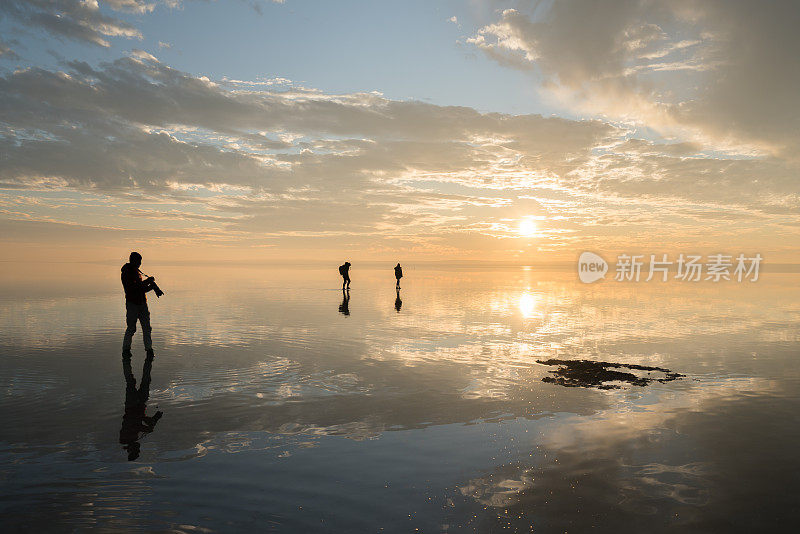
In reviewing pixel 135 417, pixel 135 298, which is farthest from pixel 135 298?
pixel 135 417

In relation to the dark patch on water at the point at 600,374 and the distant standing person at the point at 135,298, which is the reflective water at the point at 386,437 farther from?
the distant standing person at the point at 135,298

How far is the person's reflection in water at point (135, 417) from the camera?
7637 mm

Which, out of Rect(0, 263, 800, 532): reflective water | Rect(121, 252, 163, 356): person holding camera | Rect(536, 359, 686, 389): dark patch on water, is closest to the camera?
Rect(0, 263, 800, 532): reflective water

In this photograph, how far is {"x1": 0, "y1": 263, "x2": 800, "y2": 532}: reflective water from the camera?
5.71 m

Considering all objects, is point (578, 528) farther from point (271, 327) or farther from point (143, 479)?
point (271, 327)

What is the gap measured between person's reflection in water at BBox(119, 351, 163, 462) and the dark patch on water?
8806mm

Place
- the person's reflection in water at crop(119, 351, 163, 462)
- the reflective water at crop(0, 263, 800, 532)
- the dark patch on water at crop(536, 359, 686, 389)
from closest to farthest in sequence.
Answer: the reflective water at crop(0, 263, 800, 532) < the person's reflection in water at crop(119, 351, 163, 462) < the dark patch on water at crop(536, 359, 686, 389)

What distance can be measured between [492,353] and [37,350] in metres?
13.8

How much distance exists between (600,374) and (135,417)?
10.9 meters

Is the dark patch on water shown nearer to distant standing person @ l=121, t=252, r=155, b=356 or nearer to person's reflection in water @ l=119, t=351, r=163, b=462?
person's reflection in water @ l=119, t=351, r=163, b=462

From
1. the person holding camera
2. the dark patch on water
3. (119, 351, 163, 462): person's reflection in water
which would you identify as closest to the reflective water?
(119, 351, 163, 462): person's reflection in water

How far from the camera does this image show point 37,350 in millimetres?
15055

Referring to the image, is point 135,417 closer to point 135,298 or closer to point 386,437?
point 386,437

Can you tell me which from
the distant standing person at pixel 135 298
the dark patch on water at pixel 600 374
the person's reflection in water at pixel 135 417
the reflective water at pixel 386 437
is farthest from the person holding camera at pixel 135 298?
the dark patch on water at pixel 600 374
